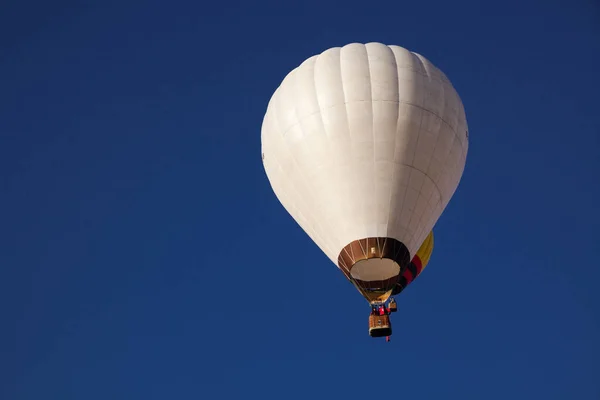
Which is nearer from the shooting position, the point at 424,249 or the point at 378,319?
the point at 378,319

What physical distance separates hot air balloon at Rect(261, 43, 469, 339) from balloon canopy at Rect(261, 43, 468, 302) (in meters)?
0.02

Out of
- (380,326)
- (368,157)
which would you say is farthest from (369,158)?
(380,326)

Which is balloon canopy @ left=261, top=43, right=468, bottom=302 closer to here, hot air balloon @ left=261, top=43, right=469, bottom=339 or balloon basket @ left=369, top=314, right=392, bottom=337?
hot air balloon @ left=261, top=43, right=469, bottom=339

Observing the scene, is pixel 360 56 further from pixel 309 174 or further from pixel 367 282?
pixel 367 282

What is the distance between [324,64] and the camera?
27.3 meters

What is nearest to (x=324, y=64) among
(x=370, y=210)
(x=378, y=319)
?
(x=370, y=210)

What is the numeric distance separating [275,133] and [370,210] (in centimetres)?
262

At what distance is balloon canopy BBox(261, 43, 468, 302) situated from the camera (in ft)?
85.1

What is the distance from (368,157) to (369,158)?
0.08 feet

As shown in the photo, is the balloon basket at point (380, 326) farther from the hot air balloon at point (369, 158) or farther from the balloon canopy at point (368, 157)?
the balloon canopy at point (368, 157)

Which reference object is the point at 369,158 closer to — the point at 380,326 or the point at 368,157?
the point at 368,157

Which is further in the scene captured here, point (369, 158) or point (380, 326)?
point (380, 326)

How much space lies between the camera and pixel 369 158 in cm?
2611

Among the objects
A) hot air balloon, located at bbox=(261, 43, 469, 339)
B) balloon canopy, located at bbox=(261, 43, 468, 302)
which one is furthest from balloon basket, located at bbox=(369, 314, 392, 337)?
balloon canopy, located at bbox=(261, 43, 468, 302)
